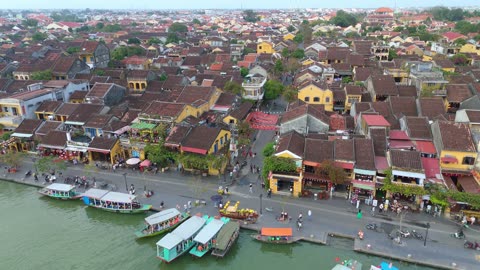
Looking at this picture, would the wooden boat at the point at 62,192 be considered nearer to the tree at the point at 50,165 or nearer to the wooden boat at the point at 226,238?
the tree at the point at 50,165

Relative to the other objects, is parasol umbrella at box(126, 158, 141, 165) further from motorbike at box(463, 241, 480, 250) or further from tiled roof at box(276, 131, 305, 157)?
motorbike at box(463, 241, 480, 250)

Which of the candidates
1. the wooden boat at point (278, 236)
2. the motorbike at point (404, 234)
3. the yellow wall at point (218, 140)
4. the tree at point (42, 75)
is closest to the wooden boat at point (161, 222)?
the wooden boat at point (278, 236)

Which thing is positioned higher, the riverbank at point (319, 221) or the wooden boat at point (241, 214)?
the wooden boat at point (241, 214)

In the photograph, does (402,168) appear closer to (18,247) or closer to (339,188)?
(339,188)

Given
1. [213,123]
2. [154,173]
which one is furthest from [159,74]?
[154,173]

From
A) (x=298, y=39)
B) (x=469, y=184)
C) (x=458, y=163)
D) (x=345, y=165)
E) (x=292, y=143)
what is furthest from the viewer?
(x=298, y=39)

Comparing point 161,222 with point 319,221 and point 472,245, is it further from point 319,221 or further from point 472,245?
point 472,245

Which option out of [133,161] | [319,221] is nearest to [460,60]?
[319,221]
